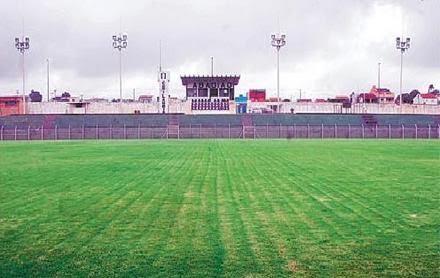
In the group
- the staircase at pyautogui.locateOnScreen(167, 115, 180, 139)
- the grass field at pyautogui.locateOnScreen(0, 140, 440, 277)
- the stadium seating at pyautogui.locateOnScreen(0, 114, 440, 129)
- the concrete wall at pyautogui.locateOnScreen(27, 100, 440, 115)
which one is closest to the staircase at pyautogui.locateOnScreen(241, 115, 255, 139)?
the stadium seating at pyautogui.locateOnScreen(0, 114, 440, 129)

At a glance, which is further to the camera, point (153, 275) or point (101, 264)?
point (101, 264)

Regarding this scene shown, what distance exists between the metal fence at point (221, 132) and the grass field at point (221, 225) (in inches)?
1985

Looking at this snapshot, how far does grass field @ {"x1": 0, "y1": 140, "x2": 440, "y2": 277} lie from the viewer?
892cm

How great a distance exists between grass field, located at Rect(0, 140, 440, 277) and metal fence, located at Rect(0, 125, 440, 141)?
5042cm

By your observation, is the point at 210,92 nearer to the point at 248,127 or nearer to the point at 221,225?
the point at 248,127

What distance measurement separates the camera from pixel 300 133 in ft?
247

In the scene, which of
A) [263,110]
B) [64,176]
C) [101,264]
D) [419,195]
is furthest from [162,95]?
[101,264]

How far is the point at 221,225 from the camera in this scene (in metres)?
12.3

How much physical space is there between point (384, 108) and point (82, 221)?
304 feet

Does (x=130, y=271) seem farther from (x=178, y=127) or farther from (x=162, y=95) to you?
(x=162, y=95)

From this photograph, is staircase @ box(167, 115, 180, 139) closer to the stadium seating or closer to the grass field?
the stadium seating

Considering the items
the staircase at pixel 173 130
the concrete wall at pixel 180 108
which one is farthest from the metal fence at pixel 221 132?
the concrete wall at pixel 180 108

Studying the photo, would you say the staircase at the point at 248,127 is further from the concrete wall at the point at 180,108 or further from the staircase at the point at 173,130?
the concrete wall at the point at 180,108

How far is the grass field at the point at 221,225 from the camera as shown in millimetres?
8922
